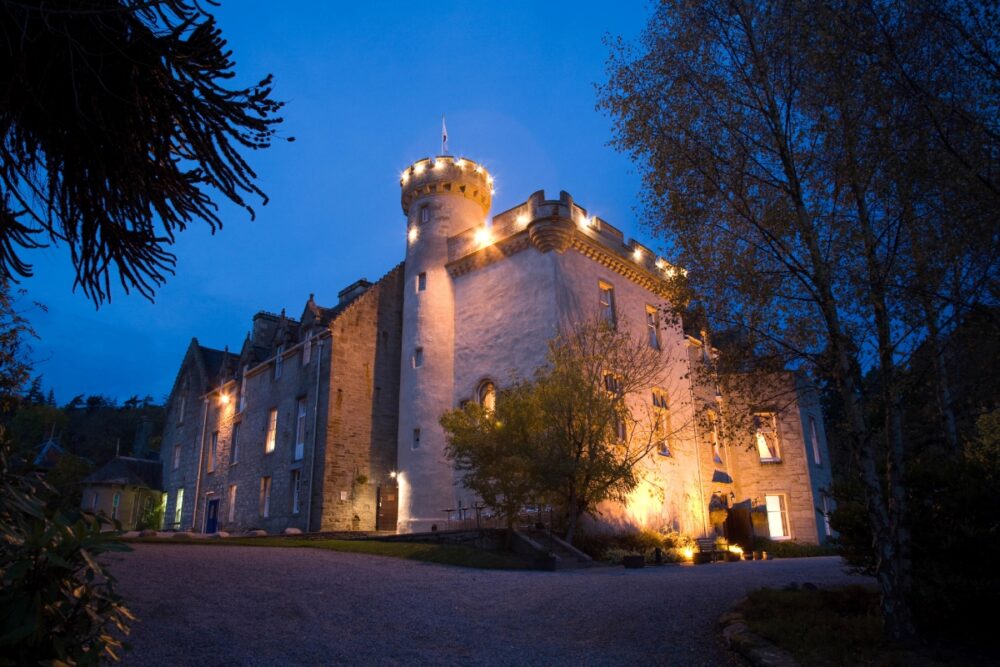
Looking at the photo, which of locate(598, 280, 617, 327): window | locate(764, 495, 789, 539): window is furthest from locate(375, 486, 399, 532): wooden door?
locate(764, 495, 789, 539): window

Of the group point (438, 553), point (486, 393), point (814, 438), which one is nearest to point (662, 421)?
point (486, 393)

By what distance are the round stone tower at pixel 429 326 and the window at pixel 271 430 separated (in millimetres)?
7614

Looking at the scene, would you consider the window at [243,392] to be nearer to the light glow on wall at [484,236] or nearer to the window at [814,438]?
the light glow on wall at [484,236]

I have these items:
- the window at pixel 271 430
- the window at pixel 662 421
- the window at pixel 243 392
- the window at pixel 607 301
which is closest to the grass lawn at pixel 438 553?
the window at pixel 662 421

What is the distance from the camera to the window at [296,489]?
1077 inches

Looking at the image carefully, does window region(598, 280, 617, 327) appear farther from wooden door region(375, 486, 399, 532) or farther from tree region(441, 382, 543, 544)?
wooden door region(375, 486, 399, 532)

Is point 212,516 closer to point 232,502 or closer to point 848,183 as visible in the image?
point 232,502

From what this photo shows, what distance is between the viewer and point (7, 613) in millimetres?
2203

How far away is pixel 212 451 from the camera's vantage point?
3759 cm

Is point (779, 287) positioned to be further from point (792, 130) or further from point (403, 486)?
point (403, 486)

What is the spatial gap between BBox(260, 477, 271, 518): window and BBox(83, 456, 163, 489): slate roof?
14377mm

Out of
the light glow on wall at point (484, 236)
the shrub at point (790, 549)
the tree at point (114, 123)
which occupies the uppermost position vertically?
the light glow on wall at point (484, 236)

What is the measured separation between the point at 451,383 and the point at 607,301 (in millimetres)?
7802

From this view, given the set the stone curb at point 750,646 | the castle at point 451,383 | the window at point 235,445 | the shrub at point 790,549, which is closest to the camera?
the stone curb at point 750,646
